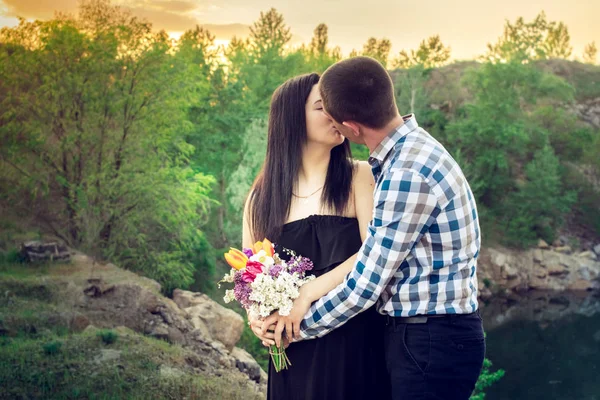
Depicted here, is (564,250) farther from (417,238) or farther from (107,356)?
(417,238)

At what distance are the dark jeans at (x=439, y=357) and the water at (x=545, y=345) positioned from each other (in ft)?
48.4

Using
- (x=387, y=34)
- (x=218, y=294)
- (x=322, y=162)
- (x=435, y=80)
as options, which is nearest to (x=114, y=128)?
(x=218, y=294)

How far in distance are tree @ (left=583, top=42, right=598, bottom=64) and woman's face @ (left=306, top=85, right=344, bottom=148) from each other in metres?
48.1

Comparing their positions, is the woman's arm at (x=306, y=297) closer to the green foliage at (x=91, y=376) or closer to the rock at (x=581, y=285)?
the green foliage at (x=91, y=376)

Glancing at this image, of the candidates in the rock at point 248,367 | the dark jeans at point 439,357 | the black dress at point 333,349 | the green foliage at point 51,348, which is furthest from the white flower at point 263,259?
the rock at point 248,367

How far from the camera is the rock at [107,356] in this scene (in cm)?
741

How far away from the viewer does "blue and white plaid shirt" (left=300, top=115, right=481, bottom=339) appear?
2.29m

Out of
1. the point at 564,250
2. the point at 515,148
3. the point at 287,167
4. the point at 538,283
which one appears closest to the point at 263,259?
the point at 287,167

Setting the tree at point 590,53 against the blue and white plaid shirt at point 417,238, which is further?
the tree at point 590,53

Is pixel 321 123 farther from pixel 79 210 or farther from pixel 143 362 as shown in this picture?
pixel 79 210

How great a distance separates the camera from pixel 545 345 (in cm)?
1947

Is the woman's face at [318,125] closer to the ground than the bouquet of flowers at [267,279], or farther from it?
farther from it

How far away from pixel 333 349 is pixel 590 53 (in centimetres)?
5022

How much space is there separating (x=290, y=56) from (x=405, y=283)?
93.0 ft
